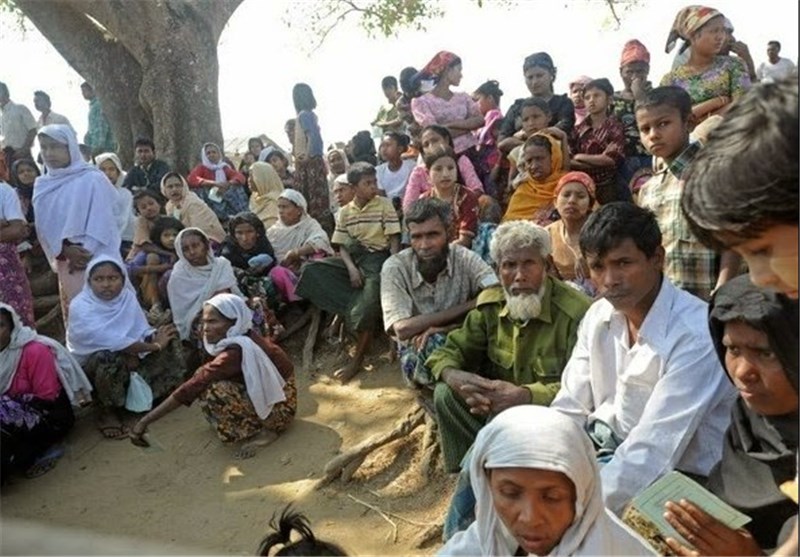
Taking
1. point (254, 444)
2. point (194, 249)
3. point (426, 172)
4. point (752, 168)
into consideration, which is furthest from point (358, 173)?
point (752, 168)

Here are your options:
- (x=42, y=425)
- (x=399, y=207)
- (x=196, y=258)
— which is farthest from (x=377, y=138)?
(x=42, y=425)

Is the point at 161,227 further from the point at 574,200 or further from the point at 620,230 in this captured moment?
the point at 620,230

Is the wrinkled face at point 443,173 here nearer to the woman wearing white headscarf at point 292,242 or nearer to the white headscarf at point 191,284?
the woman wearing white headscarf at point 292,242

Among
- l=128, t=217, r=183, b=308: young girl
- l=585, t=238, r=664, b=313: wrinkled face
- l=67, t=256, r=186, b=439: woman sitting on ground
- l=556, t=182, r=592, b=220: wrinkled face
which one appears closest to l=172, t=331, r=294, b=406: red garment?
l=67, t=256, r=186, b=439: woman sitting on ground

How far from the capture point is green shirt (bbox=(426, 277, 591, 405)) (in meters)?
3.64

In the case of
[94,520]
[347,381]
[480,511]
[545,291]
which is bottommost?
Answer: [94,520]

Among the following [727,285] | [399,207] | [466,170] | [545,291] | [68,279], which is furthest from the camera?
[399,207]

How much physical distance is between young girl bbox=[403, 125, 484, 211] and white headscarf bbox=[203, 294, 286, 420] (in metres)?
1.60

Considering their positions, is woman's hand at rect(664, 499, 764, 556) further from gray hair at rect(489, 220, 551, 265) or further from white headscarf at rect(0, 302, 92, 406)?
white headscarf at rect(0, 302, 92, 406)

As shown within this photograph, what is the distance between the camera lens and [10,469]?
17.7 ft

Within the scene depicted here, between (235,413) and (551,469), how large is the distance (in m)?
3.88

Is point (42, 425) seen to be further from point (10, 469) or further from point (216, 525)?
point (216, 525)

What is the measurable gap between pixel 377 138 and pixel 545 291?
7.49 metres

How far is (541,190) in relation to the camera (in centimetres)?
520
